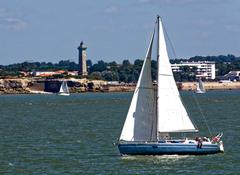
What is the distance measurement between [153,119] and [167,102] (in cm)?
131

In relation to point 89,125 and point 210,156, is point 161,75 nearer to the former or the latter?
point 210,156

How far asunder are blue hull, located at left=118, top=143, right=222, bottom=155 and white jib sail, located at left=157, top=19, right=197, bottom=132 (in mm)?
995

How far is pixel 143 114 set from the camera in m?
51.5

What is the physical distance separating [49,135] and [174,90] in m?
23.1

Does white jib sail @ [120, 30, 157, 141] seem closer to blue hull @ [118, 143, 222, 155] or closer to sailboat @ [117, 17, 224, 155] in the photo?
sailboat @ [117, 17, 224, 155]

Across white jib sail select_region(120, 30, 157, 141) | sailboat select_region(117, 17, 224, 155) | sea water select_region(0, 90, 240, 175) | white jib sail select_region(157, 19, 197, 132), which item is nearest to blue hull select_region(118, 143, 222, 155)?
sailboat select_region(117, 17, 224, 155)

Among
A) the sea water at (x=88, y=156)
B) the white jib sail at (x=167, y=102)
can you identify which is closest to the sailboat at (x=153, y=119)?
the white jib sail at (x=167, y=102)

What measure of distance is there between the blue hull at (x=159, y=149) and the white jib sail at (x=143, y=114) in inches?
19.3

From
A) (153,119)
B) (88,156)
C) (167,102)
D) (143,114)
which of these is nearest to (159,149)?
(153,119)

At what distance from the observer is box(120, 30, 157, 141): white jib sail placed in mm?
51469

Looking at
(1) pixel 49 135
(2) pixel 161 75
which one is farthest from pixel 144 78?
(1) pixel 49 135

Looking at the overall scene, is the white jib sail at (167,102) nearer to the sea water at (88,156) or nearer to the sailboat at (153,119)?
the sailboat at (153,119)

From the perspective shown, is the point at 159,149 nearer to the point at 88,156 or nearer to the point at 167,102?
the point at 167,102

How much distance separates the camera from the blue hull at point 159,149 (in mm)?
50938
